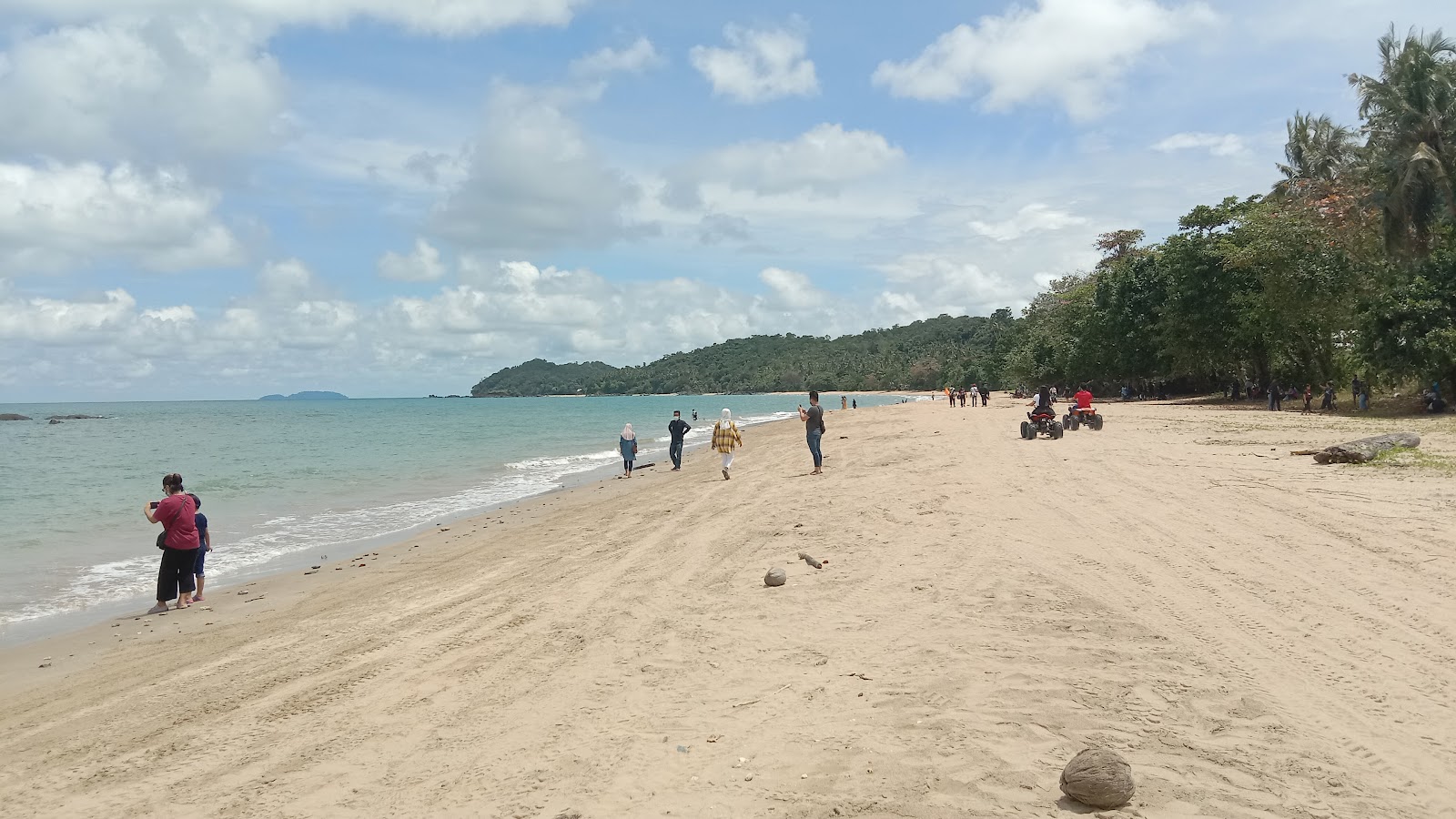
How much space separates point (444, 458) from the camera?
32188 millimetres

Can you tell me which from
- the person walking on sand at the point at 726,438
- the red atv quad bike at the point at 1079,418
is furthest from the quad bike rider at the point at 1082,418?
the person walking on sand at the point at 726,438

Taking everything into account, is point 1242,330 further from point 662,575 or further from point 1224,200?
point 662,575

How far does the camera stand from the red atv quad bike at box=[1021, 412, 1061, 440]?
20.9 meters

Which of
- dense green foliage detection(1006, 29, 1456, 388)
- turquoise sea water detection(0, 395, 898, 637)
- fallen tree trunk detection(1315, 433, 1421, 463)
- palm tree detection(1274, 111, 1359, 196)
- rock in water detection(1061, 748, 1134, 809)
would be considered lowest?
turquoise sea water detection(0, 395, 898, 637)

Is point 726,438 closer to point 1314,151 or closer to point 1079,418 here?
point 1079,418

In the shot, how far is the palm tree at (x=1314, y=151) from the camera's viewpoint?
46.0 metres

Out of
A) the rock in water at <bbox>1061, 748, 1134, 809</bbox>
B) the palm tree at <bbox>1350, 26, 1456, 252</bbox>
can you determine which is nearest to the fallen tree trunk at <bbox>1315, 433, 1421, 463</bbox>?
the rock in water at <bbox>1061, 748, 1134, 809</bbox>

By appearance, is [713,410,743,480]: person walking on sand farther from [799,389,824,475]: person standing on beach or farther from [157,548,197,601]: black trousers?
[157,548,197,601]: black trousers

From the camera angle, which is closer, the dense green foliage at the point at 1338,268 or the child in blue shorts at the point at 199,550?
the child in blue shorts at the point at 199,550

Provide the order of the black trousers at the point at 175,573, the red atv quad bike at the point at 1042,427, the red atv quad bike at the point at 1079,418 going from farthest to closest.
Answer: the red atv quad bike at the point at 1079,418
the red atv quad bike at the point at 1042,427
the black trousers at the point at 175,573

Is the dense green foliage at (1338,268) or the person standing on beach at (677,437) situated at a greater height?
the dense green foliage at (1338,268)

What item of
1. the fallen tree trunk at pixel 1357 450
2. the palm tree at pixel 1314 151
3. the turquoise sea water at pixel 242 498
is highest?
the palm tree at pixel 1314 151

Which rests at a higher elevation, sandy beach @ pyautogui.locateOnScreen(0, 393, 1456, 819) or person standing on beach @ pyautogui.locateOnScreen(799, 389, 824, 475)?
person standing on beach @ pyautogui.locateOnScreen(799, 389, 824, 475)

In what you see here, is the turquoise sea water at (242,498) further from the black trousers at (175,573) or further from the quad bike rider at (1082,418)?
the quad bike rider at (1082,418)
